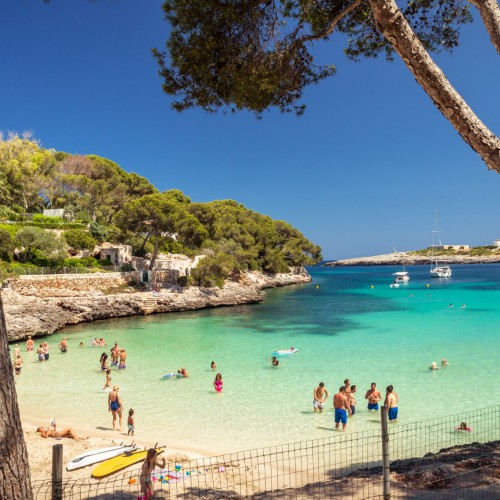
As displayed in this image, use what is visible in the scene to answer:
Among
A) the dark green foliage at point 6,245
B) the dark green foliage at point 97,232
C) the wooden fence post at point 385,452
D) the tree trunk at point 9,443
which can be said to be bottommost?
the wooden fence post at point 385,452

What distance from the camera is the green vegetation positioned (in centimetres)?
3381

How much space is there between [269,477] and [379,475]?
2.12m

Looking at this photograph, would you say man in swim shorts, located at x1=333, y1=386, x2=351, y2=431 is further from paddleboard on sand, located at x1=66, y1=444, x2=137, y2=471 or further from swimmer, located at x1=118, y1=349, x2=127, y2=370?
swimmer, located at x1=118, y1=349, x2=127, y2=370

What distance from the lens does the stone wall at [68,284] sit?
1110 inches

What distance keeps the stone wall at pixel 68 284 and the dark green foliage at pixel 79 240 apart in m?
6.90

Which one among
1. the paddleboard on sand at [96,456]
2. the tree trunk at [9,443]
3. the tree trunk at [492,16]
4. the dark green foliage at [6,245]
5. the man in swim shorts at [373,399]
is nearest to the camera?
the tree trunk at [9,443]

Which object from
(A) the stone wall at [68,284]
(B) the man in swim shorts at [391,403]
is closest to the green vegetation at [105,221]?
(A) the stone wall at [68,284]

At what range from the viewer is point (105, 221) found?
52312 mm

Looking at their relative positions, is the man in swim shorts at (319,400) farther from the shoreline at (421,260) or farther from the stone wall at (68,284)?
the shoreline at (421,260)

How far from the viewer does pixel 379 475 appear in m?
6.62

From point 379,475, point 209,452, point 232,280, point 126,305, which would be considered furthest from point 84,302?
point 379,475

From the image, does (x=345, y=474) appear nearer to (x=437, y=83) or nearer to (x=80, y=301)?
(x=437, y=83)

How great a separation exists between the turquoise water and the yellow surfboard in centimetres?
142

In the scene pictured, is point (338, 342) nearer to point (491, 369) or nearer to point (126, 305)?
point (491, 369)
